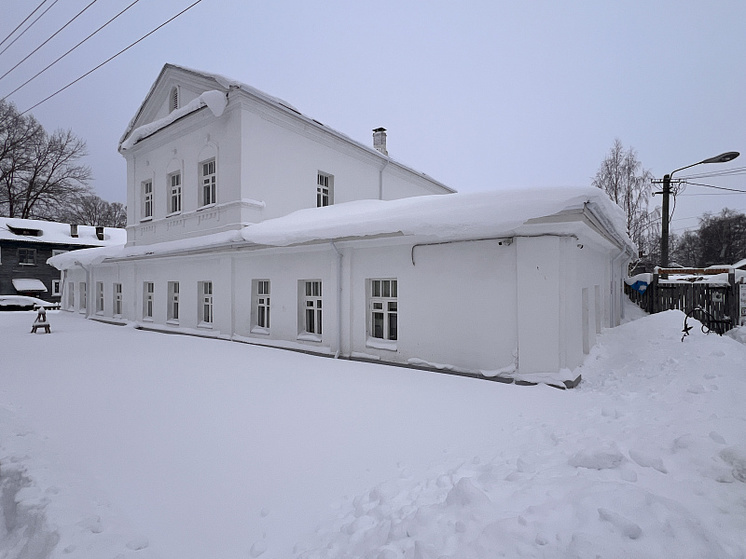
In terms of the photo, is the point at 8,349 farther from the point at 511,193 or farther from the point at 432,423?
the point at 511,193

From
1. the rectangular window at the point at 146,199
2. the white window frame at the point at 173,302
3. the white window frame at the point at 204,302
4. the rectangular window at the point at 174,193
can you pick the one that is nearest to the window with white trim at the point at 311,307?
the white window frame at the point at 204,302

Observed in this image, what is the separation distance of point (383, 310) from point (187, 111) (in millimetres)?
10755

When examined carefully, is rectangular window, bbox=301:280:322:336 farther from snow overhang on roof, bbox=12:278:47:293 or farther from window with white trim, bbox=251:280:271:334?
snow overhang on roof, bbox=12:278:47:293

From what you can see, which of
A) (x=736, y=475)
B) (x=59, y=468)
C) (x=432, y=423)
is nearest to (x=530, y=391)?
(x=432, y=423)

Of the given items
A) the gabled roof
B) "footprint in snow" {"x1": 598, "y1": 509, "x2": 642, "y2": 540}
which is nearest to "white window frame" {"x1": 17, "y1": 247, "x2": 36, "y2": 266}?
the gabled roof

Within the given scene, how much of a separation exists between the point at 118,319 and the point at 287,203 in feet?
34.0

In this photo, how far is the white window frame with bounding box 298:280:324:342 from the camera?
9.78 m

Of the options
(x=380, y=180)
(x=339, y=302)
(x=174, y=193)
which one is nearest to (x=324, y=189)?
(x=380, y=180)

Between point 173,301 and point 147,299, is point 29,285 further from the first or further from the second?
point 173,301

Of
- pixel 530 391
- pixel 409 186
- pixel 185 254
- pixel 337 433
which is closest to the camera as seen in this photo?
pixel 337 433

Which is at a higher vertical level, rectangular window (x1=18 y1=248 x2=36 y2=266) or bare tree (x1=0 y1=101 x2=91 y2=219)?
bare tree (x1=0 y1=101 x2=91 y2=219)

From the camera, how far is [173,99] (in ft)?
48.7

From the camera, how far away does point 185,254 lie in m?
12.9

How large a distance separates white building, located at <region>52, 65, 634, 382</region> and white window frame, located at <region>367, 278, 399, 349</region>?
0.04 metres
